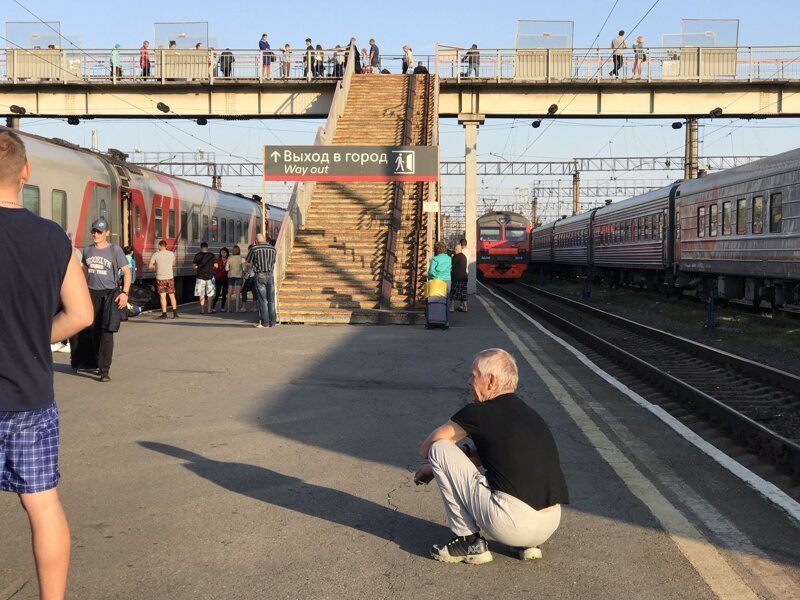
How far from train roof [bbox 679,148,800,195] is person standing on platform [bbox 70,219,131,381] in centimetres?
1276

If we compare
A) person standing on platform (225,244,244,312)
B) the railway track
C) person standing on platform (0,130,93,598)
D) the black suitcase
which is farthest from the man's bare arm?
person standing on platform (225,244,244,312)

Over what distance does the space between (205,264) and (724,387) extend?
12605 millimetres

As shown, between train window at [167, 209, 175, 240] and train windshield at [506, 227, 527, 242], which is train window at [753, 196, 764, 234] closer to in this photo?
train window at [167, 209, 175, 240]

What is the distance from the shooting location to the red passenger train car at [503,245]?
4156 cm

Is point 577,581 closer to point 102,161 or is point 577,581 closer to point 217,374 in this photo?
point 217,374

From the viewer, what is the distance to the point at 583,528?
187 inches

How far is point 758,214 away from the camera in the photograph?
62.5 ft

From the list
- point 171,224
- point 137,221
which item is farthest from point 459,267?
point 171,224

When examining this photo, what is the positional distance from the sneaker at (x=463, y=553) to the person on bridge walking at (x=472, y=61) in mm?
25919

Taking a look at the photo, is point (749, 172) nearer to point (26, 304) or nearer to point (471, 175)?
point (471, 175)

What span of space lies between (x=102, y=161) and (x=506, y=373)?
17.2 meters

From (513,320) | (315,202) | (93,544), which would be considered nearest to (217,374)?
(93,544)

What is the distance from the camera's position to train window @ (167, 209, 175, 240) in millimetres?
23969

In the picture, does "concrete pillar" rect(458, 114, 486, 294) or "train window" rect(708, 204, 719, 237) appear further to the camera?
"concrete pillar" rect(458, 114, 486, 294)
